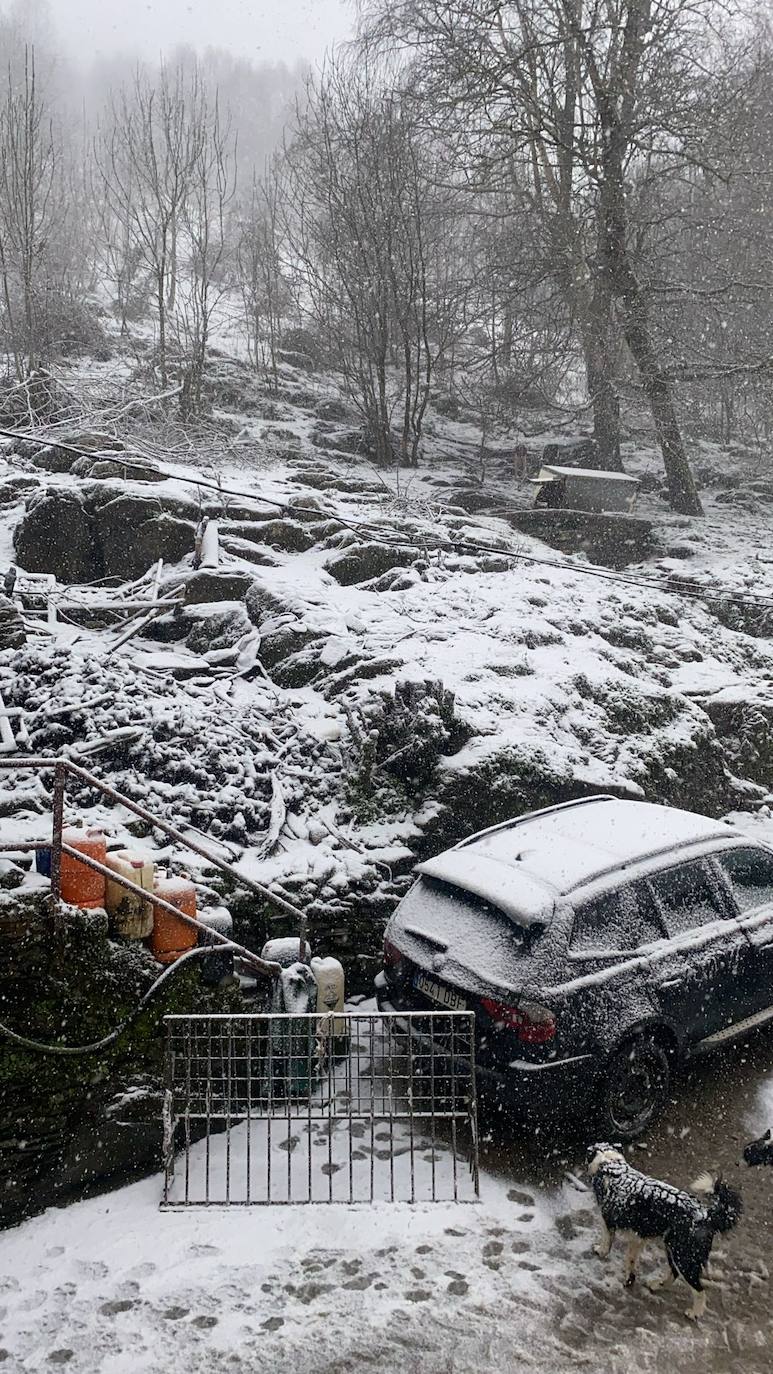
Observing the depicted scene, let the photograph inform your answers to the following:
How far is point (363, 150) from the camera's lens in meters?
16.4

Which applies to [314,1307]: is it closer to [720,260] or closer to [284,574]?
[284,574]

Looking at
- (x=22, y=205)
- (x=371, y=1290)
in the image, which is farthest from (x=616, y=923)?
(x=22, y=205)

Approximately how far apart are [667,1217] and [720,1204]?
36 cm

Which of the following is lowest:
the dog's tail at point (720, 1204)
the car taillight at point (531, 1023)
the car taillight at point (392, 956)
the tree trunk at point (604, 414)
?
the dog's tail at point (720, 1204)

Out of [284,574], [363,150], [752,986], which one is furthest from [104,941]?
[363,150]

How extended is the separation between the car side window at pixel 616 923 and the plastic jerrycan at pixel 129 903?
245 cm

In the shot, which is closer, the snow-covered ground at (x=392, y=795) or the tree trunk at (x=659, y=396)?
the snow-covered ground at (x=392, y=795)

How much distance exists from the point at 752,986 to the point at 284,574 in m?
6.65

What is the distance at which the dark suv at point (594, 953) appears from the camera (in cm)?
446

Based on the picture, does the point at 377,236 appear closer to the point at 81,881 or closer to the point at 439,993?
the point at 81,881

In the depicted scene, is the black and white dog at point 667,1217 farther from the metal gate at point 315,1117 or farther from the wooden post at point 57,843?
the wooden post at point 57,843

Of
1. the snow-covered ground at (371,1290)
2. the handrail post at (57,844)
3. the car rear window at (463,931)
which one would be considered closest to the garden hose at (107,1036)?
the handrail post at (57,844)

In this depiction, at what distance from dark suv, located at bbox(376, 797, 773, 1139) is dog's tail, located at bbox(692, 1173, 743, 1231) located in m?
0.74

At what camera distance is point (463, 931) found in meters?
4.91
